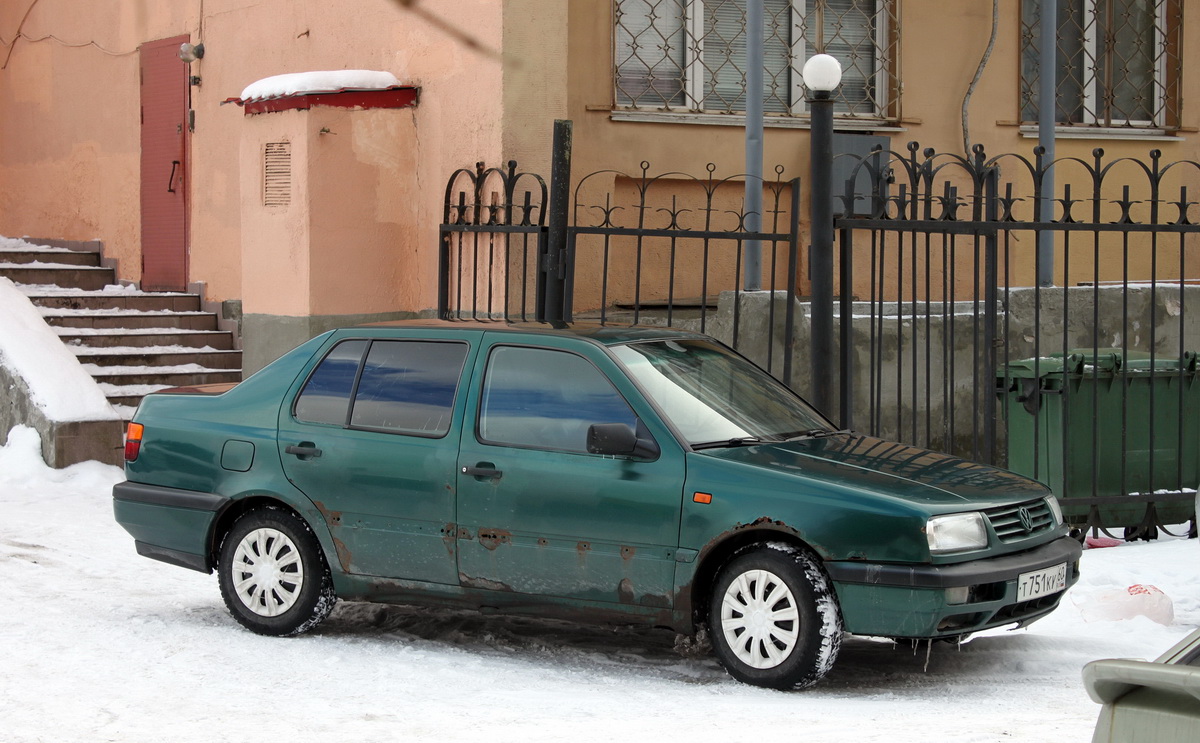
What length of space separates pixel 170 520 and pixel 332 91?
214 inches

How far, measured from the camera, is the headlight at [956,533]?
5.41 metres

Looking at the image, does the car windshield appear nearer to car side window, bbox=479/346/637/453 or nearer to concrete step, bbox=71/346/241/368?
car side window, bbox=479/346/637/453

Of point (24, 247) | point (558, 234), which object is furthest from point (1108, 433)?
point (24, 247)

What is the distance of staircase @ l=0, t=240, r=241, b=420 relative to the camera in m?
12.8

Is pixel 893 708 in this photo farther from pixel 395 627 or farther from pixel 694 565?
pixel 395 627

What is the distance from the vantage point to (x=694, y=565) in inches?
223

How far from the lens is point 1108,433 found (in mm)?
9070

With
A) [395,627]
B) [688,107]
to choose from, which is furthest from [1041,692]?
[688,107]

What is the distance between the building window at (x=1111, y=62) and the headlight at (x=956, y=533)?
8.84m

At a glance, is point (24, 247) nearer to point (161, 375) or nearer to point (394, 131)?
point (161, 375)

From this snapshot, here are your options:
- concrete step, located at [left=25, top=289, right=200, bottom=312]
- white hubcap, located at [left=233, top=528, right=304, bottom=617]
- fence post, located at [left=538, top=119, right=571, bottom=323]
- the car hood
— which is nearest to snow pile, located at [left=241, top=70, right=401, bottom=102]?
fence post, located at [left=538, top=119, right=571, bottom=323]

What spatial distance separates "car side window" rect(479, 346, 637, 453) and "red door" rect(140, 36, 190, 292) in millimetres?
9414

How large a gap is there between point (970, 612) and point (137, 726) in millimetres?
3112

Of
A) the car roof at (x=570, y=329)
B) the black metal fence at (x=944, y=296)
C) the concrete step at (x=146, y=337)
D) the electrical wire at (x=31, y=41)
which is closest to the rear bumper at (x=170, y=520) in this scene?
the car roof at (x=570, y=329)
